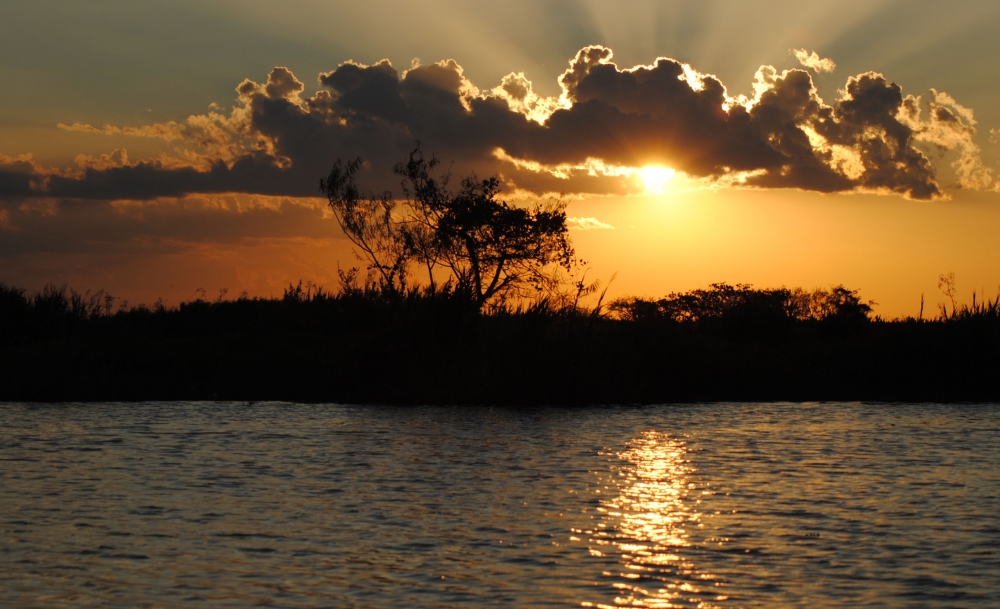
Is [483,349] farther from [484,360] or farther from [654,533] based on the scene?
[654,533]

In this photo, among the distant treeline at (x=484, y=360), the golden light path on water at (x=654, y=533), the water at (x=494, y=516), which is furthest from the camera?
the distant treeline at (x=484, y=360)

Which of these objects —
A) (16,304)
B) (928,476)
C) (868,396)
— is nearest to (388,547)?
(928,476)

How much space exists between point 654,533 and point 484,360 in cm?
1683

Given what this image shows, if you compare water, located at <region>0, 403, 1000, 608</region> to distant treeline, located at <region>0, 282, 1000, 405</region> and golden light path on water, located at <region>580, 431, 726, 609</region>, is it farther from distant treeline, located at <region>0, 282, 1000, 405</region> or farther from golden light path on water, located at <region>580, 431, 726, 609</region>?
distant treeline, located at <region>0, 282, 1000, 405</region>

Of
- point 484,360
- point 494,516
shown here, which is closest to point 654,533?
point 494,516

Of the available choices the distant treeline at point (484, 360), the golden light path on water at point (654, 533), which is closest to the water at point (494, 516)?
the golden light path on water at point (654, 533)

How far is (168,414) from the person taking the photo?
2500 cm

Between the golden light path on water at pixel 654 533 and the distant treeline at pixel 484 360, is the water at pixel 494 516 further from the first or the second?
the distant treeline at pixel 484 360

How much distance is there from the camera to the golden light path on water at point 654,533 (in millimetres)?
9125

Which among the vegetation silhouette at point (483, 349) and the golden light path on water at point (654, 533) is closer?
the golden light path on water at point (654, 533)

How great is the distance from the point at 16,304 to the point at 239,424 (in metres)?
19.6

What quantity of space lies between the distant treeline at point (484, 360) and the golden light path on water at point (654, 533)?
33.9 ft

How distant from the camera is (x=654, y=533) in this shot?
460 inches

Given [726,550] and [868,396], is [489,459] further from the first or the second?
[868,396]
